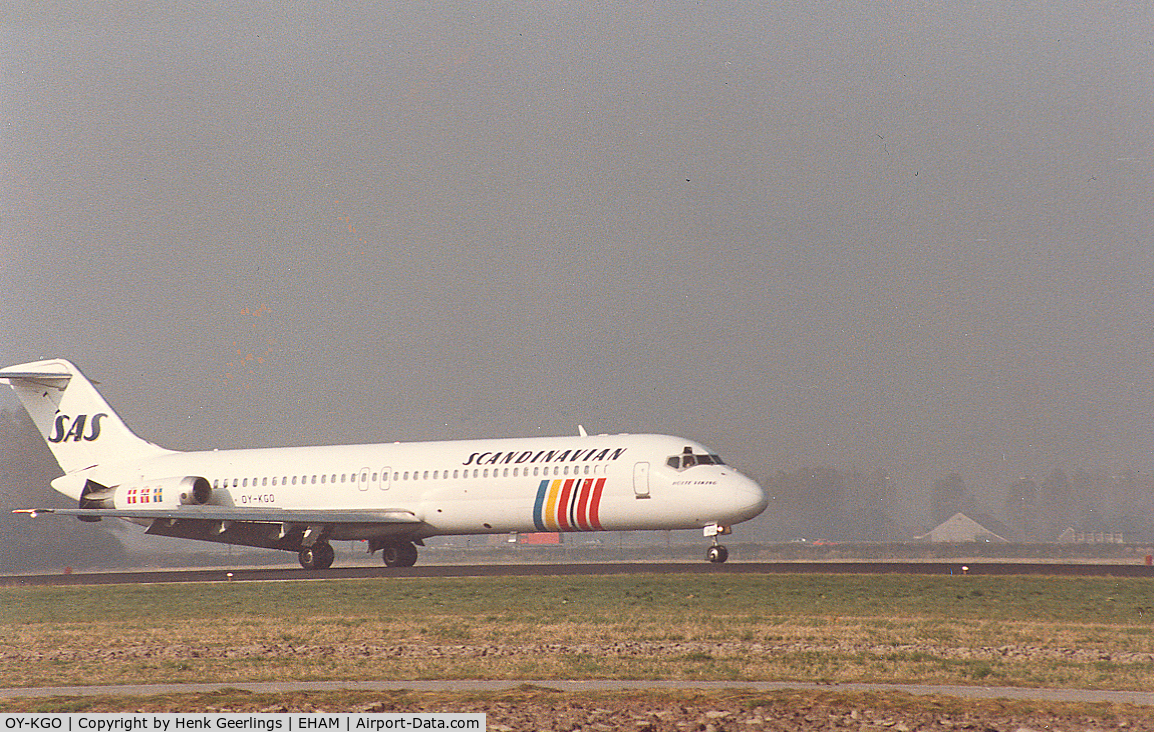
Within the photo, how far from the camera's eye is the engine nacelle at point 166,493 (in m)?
43.9

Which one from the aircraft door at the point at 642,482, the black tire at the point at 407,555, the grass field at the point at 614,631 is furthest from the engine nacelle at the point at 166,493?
the aircraft door at the point at 642,482

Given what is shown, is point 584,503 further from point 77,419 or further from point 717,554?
point 77,419

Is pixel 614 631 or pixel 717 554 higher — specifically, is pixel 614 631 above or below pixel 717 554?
below

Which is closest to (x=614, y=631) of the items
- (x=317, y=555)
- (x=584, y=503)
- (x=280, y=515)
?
(x=584, y=503)

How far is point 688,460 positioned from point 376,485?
11.1 m

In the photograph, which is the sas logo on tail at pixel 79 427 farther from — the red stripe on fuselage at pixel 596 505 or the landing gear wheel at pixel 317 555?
the red stripe on fuselage at pixel 596 505

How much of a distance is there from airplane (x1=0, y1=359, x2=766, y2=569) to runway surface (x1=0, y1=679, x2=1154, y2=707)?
20.2m

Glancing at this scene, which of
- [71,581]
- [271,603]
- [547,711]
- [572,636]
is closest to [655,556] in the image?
[71,581]

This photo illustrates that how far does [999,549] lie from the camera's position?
5559 cm

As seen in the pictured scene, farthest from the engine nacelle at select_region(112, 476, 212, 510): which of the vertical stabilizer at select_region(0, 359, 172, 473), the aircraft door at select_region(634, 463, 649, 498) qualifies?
the aircraft door at select_region(634, 463, 649, 498)

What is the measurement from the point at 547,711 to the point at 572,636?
24.1 feet

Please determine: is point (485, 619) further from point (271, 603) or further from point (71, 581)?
point (71, 581)

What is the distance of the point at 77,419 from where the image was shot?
1924 inches

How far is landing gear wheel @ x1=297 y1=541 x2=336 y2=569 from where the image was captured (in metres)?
41.8
